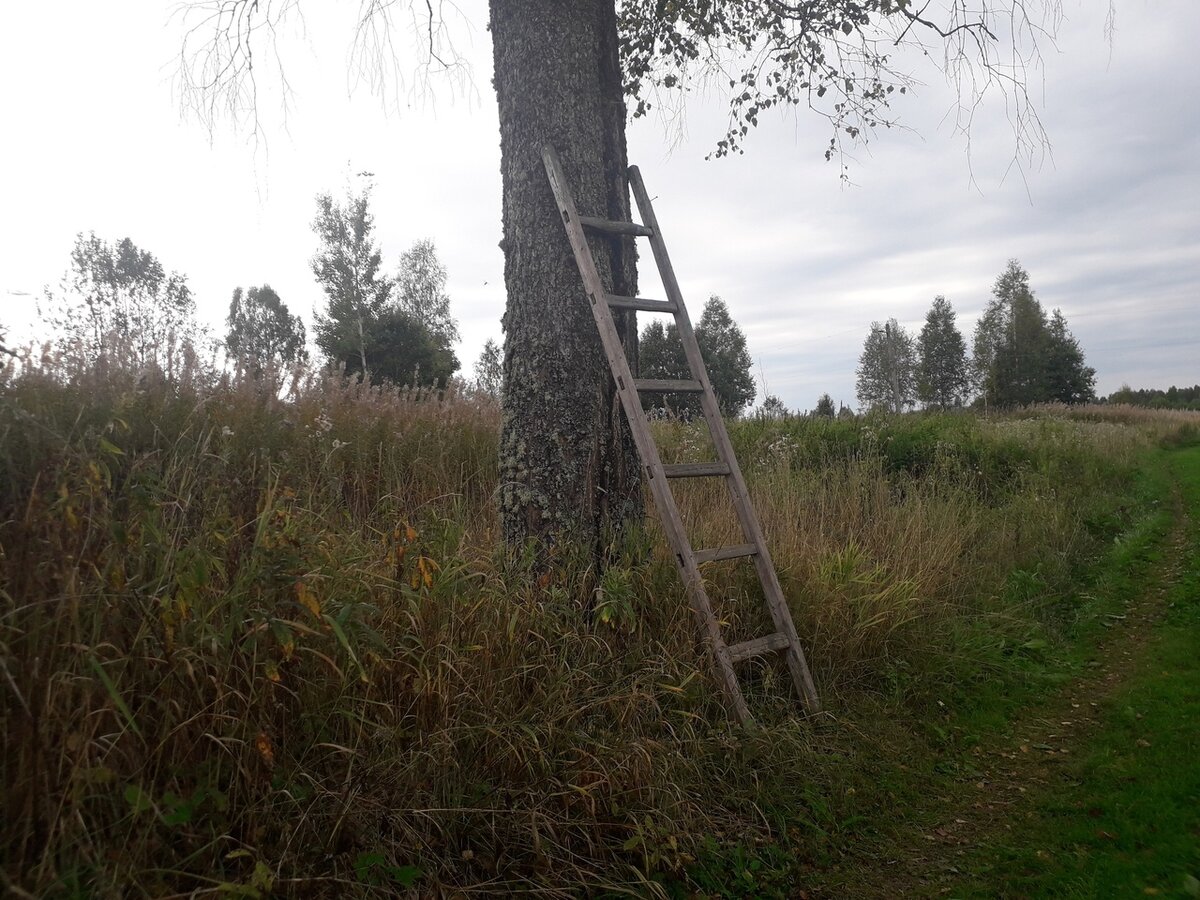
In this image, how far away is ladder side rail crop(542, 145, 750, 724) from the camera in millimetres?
3566

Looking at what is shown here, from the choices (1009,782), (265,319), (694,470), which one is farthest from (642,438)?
(265,319)

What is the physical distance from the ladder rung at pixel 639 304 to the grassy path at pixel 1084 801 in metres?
2.77

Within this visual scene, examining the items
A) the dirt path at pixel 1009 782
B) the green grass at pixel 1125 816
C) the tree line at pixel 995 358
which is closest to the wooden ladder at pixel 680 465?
the dirt path at pixel 1009 782

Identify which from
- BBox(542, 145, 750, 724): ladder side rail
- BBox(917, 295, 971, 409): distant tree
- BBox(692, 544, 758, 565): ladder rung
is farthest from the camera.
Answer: BBox(917, 295, 971, 409): distant tree

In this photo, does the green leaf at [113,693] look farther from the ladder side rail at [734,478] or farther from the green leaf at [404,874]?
the ladder side rail at [734,478]

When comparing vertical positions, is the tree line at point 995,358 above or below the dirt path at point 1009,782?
above

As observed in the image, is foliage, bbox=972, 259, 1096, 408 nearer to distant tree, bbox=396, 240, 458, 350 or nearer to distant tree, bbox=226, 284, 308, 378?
distant tree, bbox=396, 240, 458, 350

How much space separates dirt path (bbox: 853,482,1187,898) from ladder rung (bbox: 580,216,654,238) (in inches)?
125

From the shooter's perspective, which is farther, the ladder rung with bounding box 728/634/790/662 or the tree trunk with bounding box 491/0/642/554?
the tree trunk with bounding box 491/0/642/554

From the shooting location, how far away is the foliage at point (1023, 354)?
145 feet

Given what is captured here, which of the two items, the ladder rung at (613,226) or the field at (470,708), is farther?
the ladder rung at (613,226)

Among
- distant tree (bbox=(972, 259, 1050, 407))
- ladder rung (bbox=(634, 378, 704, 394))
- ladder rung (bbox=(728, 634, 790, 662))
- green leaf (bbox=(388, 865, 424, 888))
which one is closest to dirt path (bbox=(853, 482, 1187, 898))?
ladder rung (bbox=(728, 634, 790, 662))

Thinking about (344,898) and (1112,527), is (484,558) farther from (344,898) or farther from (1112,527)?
(1112,527)

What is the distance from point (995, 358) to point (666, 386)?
5053 centimetres
